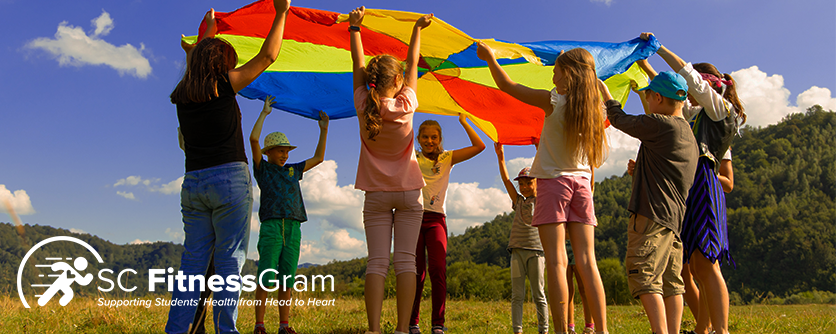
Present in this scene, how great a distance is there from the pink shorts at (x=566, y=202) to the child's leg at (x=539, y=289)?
1.50 meters

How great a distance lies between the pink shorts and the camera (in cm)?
262

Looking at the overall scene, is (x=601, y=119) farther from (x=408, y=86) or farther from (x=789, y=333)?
(x=789, y=333)

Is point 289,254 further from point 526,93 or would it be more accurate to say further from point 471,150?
point 526,93

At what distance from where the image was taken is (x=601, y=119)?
9.21 feet

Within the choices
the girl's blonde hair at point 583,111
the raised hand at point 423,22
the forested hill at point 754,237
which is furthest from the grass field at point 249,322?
the forested hill at point 754,237

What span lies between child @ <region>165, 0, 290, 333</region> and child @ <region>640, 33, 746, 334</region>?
2.67 meters

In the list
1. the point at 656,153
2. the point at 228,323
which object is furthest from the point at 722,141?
the point at 228,323

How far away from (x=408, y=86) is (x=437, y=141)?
1.36m

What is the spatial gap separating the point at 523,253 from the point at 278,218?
2.12 m

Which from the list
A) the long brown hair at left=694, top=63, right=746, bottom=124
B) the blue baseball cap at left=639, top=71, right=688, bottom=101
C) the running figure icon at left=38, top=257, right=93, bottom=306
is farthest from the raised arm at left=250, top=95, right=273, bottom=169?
the long brown hair at left=694, top=63, right=746, bottom=124

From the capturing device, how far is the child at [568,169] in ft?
8.56

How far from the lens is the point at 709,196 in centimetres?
297

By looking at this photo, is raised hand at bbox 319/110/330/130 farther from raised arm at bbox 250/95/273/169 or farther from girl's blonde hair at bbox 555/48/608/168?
girl's blonde hair at bbox 555/48/608/168

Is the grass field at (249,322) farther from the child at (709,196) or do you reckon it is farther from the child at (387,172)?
the child at (709,196)
